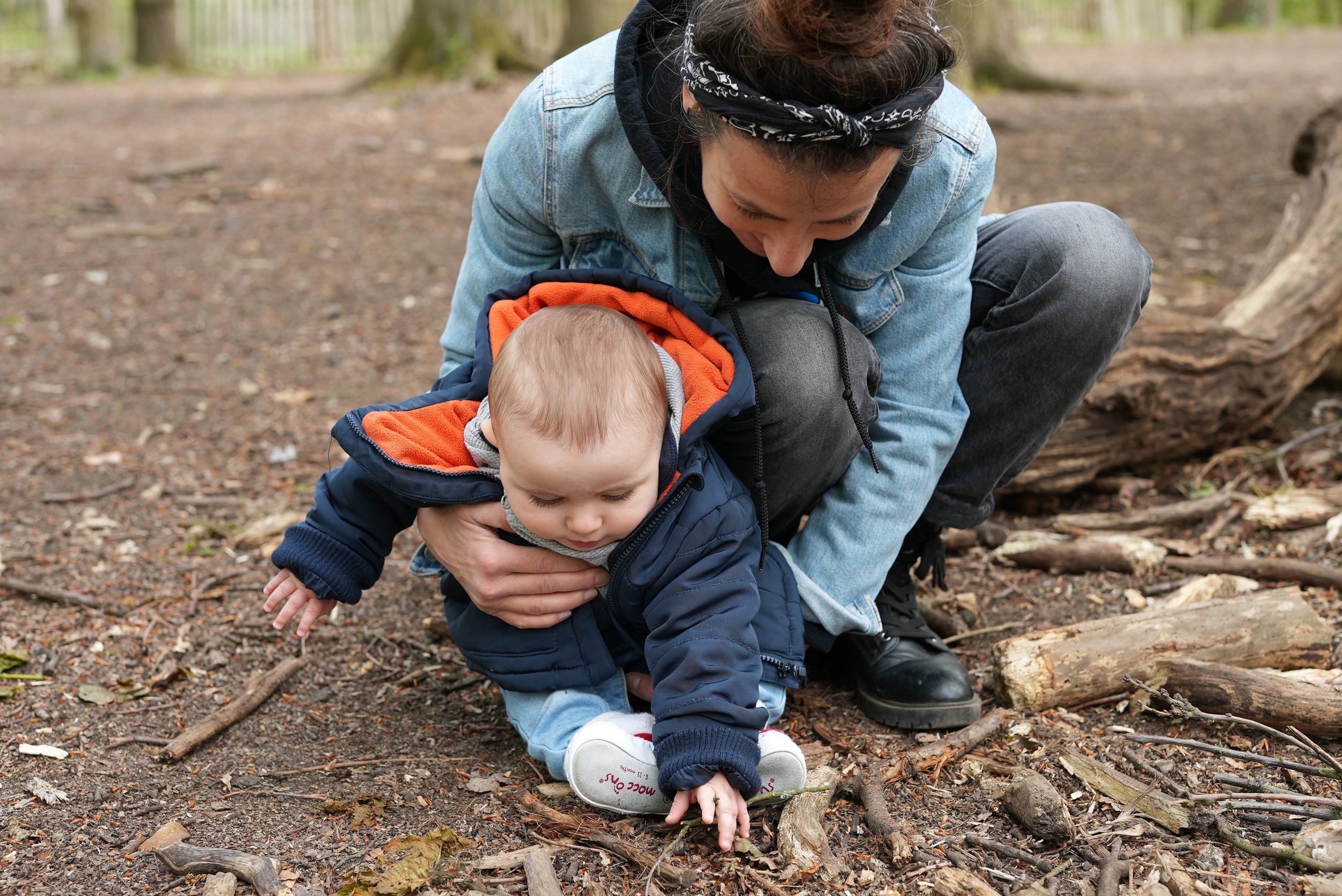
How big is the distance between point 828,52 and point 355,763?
148cm

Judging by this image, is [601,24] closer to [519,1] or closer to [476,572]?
[519,1]

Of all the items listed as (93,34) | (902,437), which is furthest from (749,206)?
(93,34)

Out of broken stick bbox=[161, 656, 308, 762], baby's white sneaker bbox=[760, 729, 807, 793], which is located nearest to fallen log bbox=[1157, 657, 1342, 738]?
baby's white sneaker bbox=[760, 729, 807, 793]

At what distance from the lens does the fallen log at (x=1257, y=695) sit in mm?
1957

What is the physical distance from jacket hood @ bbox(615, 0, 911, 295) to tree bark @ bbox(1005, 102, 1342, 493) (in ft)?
4.23

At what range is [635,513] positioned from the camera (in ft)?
6.04

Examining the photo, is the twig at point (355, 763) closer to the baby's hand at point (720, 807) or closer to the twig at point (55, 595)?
the baby's hand at point (720, 807)

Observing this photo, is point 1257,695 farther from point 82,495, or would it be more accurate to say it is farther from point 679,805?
point 82,495

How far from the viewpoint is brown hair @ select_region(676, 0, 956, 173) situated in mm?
1568

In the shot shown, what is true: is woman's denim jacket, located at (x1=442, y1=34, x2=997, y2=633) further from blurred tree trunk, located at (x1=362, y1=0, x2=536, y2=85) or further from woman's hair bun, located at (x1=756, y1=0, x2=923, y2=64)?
blurred tree trunk, located at (x1=362, y1=0, x2=536, y2=85)

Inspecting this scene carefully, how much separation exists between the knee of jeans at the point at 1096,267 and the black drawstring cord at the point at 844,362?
0.46 meters

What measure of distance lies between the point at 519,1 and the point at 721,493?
13656 millimetres

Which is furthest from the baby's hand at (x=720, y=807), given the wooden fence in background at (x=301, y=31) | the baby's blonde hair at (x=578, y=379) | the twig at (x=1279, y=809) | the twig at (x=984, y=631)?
the wooden fence in background at (x=301, y=31)

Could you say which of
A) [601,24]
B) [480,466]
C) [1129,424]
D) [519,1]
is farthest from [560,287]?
[519,1]
